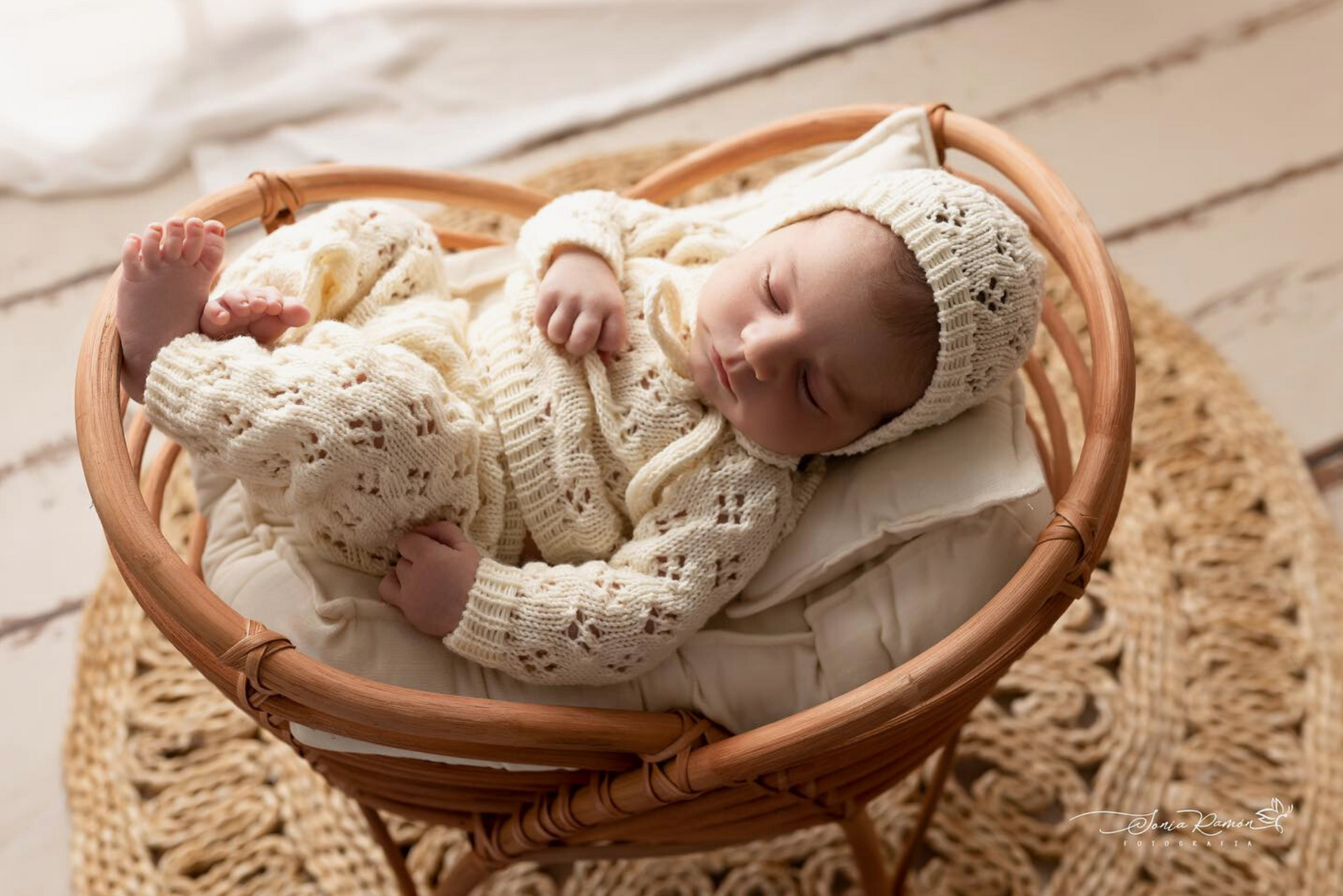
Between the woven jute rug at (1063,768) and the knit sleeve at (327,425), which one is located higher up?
the knit sleeve at (327,425)

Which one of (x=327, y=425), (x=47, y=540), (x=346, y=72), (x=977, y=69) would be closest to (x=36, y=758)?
(x=47, y=540)

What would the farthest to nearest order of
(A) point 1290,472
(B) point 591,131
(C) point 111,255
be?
(B) point 591,131
(C) point 111,255
(A) point 1290,472

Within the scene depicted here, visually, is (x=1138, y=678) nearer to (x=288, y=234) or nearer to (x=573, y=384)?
(x=573, y=384)

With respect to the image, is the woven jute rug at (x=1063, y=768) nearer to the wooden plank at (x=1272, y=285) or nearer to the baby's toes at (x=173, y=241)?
the wooden plank at (x=1272, y=285)

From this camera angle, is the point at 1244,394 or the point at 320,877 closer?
the point at 320,877

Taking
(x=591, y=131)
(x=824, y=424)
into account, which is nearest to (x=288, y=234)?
(x=824, y=424)

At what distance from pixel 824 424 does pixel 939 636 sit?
0.21m

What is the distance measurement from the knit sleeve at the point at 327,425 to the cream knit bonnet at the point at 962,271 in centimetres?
40

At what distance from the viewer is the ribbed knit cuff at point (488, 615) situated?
3.31ft

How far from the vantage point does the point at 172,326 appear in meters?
1.01

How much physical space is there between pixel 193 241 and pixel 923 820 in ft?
3.13

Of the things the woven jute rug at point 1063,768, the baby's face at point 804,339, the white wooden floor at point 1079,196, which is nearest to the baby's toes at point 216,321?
the baby's face at point 804,339

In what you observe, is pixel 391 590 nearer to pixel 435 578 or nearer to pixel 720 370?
pixel 435 578

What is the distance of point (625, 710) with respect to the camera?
1039 mm
